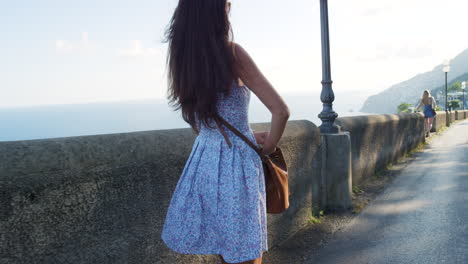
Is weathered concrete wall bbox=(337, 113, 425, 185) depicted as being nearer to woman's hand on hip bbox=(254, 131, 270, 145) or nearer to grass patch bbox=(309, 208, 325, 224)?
grass patch bbox=(309, 208, 325, 224)

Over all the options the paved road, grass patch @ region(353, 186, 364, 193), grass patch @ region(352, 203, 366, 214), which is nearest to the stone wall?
the paved road

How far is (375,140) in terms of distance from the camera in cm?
750

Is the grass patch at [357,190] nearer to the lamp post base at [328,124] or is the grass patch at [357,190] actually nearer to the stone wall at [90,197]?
the lamp post base at [328,124]

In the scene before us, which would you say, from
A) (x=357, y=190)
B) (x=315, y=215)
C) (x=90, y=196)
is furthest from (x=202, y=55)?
(x=357, y=190)

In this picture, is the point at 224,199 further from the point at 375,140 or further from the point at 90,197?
the point at 375,140

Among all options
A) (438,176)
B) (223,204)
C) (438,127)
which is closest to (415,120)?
(438,176)

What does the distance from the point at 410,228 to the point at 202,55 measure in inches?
137

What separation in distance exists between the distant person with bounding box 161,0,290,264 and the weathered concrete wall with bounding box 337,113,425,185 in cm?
415

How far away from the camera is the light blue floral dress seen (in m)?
1.92

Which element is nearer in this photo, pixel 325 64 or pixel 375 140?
pixel 325 64

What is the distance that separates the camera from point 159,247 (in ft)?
8.54

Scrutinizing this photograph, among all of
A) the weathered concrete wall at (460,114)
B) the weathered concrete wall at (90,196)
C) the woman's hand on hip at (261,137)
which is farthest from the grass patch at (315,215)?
the weathered concrete wall at (460,114)

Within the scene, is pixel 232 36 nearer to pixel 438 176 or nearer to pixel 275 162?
pixel 275 162

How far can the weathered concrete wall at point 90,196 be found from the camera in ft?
5.89
